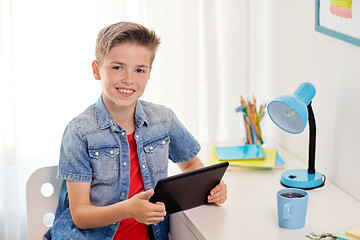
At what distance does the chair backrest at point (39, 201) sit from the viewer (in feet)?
5.12

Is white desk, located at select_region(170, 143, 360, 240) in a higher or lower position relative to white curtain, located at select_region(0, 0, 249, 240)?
lower

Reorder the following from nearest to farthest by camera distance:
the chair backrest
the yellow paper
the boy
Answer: the boy < the chair backrest < the yellow paper

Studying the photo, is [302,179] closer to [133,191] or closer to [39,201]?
[133,191]

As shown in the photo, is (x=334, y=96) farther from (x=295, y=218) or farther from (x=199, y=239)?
(x=199, y=239)

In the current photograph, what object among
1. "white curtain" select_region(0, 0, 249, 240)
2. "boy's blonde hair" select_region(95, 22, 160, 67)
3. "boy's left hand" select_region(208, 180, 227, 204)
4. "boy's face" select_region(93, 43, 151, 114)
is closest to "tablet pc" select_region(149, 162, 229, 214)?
"boy's left hand" select_region(208, 180, 227, 204)

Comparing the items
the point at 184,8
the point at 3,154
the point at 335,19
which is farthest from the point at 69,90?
the point at 335,19

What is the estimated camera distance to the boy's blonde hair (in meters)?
1.46

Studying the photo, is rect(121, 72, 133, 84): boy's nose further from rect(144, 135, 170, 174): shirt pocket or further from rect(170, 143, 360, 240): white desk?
rect(170, 143, 360, 240): white desk

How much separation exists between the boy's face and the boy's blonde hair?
0.01m

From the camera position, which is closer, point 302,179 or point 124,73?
point 124,73

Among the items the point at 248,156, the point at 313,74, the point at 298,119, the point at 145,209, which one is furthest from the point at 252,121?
the point at 145,209

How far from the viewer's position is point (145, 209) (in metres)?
1.35

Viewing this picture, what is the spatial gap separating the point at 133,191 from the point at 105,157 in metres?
0.13

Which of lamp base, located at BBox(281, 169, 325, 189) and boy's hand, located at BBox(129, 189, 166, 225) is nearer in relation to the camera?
boy's hand, located at BBox(129, 189, 166, 225)
